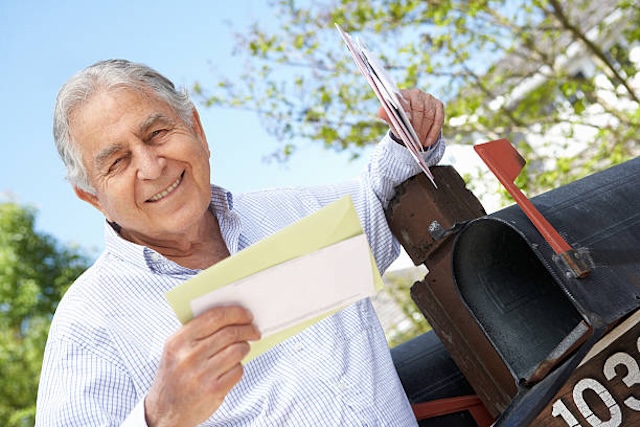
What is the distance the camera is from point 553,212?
174 centimetres

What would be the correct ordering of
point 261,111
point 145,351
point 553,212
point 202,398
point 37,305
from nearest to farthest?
point 202,398 < point 553,212 < point 145,351 < point 261,111 < point 37,305

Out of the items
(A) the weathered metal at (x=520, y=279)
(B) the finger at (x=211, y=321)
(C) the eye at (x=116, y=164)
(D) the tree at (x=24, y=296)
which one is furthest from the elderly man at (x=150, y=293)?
(D) the tree at (x=24, y=296)

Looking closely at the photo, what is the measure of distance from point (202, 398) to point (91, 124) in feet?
2.77

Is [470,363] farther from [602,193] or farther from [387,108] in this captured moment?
[387,108]

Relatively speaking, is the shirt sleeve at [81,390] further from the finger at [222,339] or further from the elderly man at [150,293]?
the finger at [222,339]

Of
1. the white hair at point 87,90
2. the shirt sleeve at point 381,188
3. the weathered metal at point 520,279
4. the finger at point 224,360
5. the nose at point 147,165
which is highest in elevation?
the white hair at point 87,90

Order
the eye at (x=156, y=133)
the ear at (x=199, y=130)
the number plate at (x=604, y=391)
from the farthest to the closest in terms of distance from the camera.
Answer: the ear at (x=199, y=130) < the eye at (x=156, y=133) < the number plate at (x=604, y=391)

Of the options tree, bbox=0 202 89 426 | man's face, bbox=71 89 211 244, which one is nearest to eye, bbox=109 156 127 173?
man's face, bbox=71 89 211 244

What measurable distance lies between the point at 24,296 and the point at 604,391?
20.9 meters

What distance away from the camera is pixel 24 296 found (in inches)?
810

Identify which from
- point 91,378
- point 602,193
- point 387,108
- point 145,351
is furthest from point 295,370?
point 602,193

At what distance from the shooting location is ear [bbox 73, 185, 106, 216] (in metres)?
2.08

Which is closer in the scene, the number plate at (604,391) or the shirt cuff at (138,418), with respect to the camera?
the shirt cuff at (138,418)

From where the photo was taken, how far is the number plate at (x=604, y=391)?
1.73 meters
